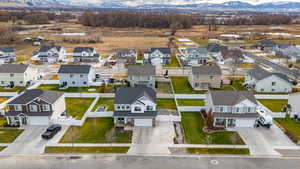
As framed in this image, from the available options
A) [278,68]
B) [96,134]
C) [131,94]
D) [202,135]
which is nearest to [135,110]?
[131,94]

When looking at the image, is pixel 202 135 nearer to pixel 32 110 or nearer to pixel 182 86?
pixel 182 86

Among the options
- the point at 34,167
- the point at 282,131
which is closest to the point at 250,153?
the point at 282,131

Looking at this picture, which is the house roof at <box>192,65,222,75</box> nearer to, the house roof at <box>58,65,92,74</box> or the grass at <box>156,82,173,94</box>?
the grass at <box>156,82,173,94</box>

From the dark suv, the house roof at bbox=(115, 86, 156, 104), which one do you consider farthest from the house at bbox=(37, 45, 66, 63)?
the dark suv

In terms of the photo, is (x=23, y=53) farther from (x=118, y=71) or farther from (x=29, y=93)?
(x=29, y=93)

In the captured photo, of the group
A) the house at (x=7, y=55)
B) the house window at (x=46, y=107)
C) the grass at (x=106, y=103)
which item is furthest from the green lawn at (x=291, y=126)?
the house at (x=7, y=55)

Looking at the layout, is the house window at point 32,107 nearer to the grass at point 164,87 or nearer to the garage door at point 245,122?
the grass at point 164,87
